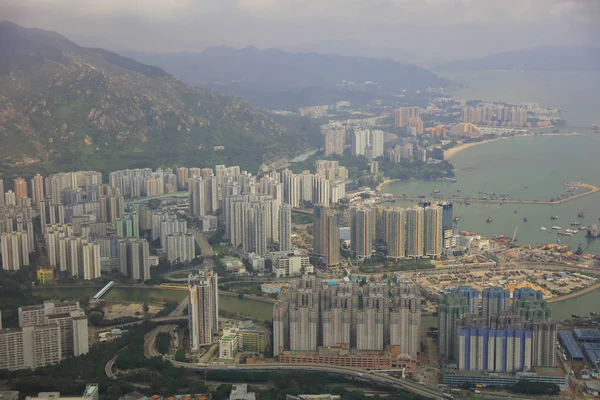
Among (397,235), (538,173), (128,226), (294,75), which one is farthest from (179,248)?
(294,75)

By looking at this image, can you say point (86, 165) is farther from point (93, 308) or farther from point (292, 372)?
point (292, 372)

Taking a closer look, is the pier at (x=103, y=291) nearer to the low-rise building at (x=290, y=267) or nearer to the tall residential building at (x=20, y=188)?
the low-rise building at (x=290, y=267)

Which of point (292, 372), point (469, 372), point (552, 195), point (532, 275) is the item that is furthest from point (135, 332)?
point (552, 195)

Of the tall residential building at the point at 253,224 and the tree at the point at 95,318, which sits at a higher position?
the tall residential building at the point at 253,224

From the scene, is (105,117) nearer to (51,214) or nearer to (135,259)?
(51,214)

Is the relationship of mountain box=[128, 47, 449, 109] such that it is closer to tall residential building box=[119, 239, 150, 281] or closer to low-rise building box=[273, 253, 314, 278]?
tall residential building box=[119, 239, 150, 281]

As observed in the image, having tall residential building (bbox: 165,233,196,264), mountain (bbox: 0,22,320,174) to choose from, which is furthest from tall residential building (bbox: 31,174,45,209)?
tall residential building (bbox: 165,233,196,264)

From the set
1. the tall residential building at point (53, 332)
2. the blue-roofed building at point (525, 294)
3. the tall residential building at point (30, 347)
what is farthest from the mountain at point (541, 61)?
the tall residential building at point (30, 347)
